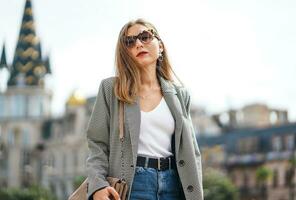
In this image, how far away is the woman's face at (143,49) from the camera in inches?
227

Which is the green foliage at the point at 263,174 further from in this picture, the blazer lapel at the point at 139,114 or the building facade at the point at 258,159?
the blazer lapel at the point at 139,114

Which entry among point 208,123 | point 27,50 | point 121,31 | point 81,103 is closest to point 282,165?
point 208,123

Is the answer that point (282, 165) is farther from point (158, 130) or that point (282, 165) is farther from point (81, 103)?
point (158, 130)

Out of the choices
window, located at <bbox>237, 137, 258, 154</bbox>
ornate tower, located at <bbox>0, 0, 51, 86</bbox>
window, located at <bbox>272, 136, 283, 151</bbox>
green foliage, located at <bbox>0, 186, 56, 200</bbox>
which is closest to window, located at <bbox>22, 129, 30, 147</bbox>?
ornate tower, located at <bbox>0, 0, 51, 86</bbox>

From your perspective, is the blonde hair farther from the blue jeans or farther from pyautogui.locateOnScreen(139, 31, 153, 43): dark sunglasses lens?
the blue jeans

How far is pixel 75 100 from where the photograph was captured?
91.2 metres

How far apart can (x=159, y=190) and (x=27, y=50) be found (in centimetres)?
9726

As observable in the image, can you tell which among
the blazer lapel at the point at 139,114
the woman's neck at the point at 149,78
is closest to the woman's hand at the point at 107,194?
the blazer lapel at the point at 139,114

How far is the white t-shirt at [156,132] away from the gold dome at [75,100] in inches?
3295

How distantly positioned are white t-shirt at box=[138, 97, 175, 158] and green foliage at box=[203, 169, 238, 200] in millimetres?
50675

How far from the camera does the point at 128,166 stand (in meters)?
5.55

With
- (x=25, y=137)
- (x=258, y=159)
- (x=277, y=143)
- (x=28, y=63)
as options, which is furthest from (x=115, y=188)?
(x=28, y=63)

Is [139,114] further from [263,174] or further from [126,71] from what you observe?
[263,174]

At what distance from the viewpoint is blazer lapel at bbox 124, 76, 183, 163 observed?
18.4ft
